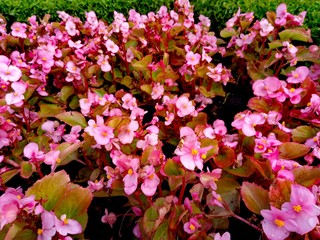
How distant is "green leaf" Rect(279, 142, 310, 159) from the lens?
1076 mm

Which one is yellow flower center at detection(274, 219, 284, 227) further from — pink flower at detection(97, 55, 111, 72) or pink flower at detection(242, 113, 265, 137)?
pink flower at detection(97, 55, 111, 72)

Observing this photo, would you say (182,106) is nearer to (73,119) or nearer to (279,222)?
(73,119)

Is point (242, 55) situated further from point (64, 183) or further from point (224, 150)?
point (64, 183)

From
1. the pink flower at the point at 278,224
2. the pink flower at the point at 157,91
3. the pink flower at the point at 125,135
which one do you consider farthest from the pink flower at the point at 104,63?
the pink flower at the point at 278,224

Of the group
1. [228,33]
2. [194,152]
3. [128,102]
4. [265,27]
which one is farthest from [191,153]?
[228,33]

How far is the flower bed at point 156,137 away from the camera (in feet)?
2.94

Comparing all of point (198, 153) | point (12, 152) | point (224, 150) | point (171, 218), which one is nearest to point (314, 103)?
point (224, 150)

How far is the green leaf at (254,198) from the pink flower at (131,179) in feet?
0.86

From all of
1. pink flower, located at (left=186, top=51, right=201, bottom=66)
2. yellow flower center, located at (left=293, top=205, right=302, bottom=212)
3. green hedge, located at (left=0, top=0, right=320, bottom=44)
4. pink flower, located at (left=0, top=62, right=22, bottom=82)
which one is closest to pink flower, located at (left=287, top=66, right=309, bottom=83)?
pink flower, located at (left=186, top=51, right=201, bottom=66)

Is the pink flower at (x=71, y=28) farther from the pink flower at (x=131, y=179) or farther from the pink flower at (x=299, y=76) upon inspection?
the pink flower at (x=131, y=179)

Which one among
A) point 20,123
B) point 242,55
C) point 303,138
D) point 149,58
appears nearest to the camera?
point 303,138

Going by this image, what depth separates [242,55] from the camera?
1.92 metres

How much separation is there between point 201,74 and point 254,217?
0.75 m

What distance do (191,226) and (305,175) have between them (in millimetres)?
324
